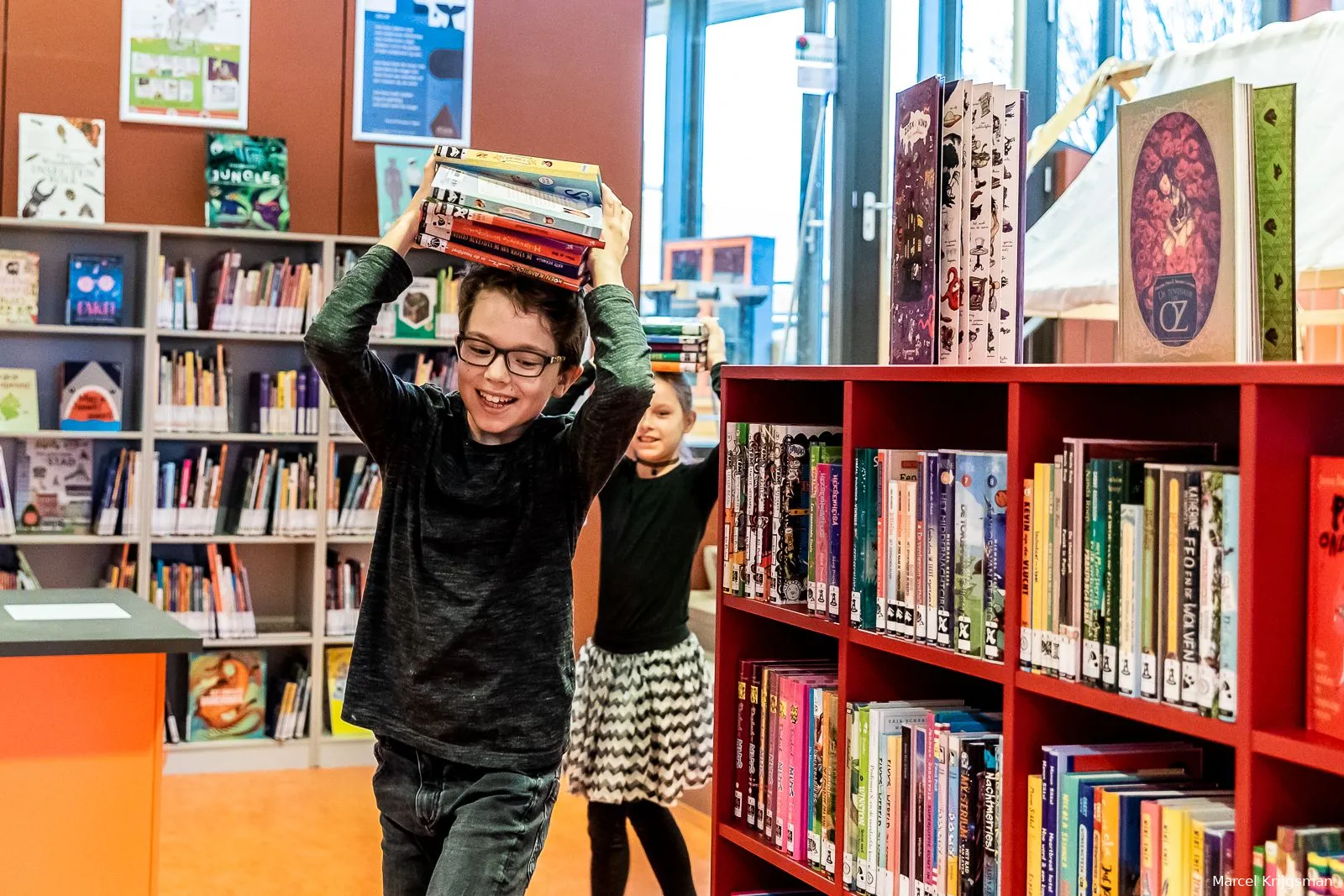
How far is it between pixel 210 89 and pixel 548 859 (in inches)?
122

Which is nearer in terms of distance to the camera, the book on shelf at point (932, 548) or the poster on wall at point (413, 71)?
the book on shelf at point (932, 548)

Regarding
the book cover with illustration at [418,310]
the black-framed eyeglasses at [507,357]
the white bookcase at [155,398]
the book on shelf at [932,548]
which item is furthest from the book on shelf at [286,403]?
the book on shelf at [932,548]

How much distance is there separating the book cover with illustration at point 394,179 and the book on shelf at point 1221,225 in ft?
12.7

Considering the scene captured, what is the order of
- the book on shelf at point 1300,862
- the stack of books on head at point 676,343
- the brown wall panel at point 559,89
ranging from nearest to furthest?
the book on shelf at point 1300,862 → the stack of books on head at point 676,343 → the brown wall panel at point 559,89

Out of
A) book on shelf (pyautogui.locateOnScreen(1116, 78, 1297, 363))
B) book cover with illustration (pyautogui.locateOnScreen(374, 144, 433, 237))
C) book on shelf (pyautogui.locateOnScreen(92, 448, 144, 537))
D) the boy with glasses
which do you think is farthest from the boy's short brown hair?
book cover with illustration (pyautogui.locateOnScreen(374, 144, 433, 237))

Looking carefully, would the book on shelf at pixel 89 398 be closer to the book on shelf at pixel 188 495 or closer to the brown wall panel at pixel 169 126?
the book on shelf at pixel 188 495

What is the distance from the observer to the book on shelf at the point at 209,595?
16.0 feet

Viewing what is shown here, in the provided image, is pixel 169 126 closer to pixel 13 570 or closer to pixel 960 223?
pixel 13 570

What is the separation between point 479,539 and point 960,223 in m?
0.83

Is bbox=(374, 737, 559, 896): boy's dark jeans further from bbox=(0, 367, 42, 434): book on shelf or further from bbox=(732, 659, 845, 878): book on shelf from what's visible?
bbox=(0, 367, 42, 434): book on shelf

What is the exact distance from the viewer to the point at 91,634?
2.35 m

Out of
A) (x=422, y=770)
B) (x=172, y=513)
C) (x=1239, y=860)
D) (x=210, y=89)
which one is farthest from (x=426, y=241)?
(x=210, y=89)

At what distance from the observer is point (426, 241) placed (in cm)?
187

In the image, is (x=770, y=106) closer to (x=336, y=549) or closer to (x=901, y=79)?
(x=901, y=79)
